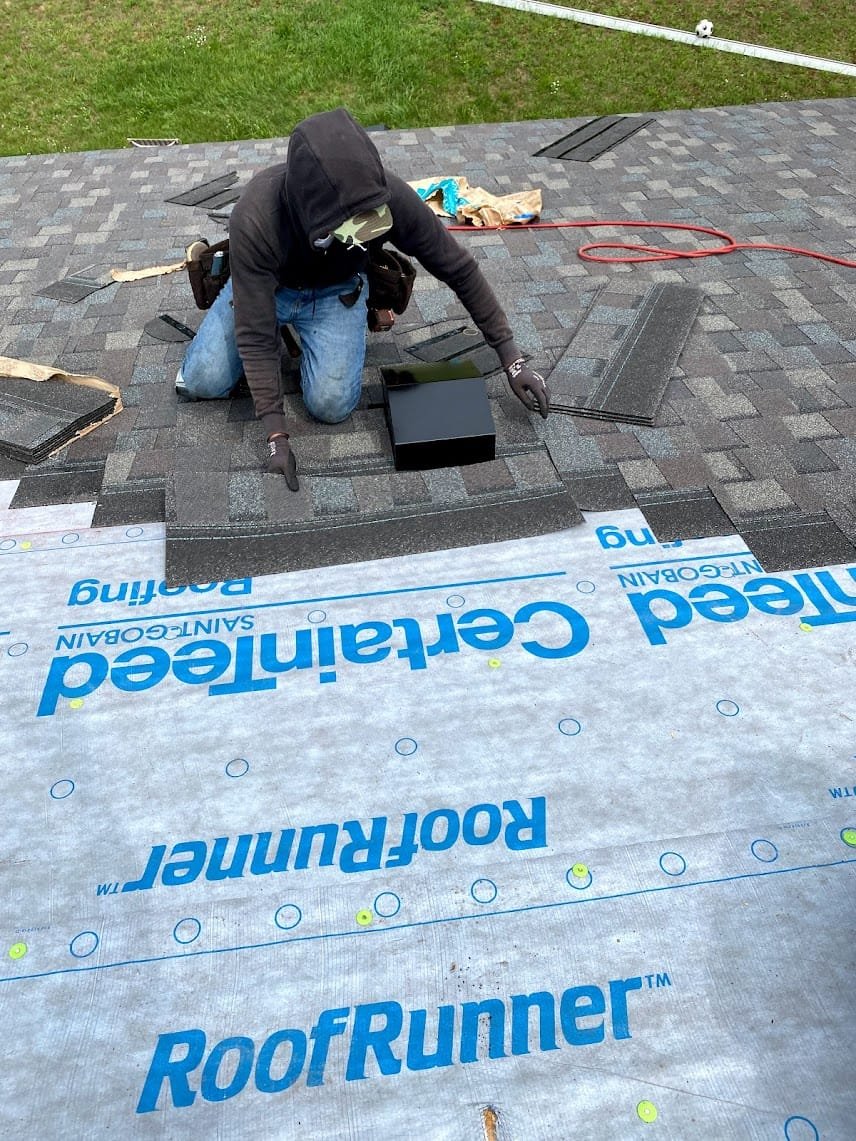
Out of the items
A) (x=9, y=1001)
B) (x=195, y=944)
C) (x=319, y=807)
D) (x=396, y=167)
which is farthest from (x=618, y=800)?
(x=396, y=167)

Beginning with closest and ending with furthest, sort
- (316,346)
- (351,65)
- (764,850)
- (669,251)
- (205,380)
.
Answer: (764,850)
(316,346)
(205,380)
(669,251)
(351,65)

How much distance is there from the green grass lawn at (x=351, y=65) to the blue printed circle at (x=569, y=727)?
6915mm

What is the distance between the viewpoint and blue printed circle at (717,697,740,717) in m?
2.18

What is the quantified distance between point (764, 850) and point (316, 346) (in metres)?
2.46

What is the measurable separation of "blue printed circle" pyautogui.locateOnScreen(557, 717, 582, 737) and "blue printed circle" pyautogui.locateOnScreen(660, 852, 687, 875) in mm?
396

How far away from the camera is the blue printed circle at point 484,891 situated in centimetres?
181

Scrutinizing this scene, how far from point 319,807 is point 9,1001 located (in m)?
0.76

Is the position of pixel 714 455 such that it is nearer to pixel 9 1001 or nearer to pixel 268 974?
pixel 268 974

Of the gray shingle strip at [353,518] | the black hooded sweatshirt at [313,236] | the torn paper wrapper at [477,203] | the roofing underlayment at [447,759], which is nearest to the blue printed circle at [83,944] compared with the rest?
the roofing underlayment at [447,759]

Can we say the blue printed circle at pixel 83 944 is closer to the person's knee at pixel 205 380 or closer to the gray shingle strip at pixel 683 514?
the gray shingle strip at pixel 683 514

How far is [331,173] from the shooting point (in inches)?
99.7

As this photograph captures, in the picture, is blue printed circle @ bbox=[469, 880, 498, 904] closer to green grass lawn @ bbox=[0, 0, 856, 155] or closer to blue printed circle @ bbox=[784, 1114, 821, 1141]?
blue printed circle @ bbox=[784, 1114, 821, 1141]

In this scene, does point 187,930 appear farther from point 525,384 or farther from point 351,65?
point 351,65

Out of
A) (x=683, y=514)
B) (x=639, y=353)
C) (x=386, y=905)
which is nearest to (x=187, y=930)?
(x=386, y=905)
